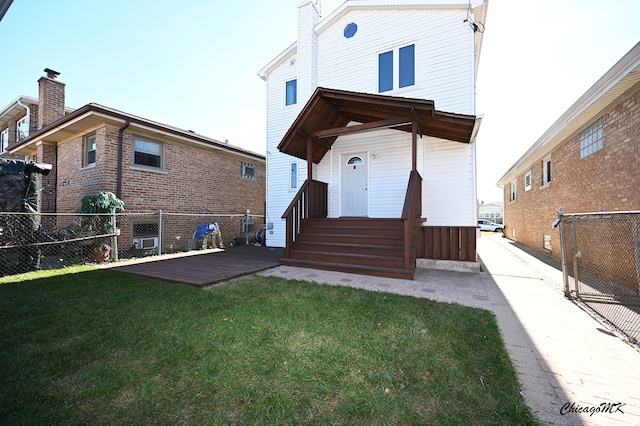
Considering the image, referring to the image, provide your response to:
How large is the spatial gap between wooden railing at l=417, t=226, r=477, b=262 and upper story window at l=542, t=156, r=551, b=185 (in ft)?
19.5

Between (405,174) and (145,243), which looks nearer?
(405,174)

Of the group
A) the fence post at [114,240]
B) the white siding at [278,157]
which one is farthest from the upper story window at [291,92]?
the fence post at [114,240]

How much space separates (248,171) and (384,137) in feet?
25.1

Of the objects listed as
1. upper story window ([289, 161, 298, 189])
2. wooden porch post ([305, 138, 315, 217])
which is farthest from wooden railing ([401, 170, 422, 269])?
upper story window ([289, 161, 298, 189])

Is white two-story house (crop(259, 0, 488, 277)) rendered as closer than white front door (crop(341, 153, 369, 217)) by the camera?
Yes

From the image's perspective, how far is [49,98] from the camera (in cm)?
1084

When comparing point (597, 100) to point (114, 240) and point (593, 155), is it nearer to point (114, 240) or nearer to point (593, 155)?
point (593, 155)

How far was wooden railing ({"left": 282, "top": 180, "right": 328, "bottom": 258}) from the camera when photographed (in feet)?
22.1

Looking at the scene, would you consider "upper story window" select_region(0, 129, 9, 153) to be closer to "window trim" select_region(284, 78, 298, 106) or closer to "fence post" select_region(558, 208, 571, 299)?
"window trim" select_region(284, 78, 298, 106)

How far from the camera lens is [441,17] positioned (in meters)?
7.59

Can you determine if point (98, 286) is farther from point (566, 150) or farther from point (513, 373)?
point (566, 150)

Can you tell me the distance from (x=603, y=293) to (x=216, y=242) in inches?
425

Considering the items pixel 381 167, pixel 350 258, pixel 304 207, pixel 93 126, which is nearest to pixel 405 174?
pixel 381 167

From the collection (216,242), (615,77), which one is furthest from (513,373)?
(216,242)
